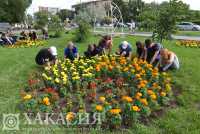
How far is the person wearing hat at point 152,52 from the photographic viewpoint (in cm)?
977

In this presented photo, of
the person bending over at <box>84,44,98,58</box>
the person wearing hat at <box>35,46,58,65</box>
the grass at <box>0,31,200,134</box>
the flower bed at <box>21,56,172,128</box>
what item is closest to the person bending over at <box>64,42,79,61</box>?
the person bending over at <box>84,44,98,58</box>

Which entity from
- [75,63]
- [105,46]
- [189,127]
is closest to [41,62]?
[75,63]

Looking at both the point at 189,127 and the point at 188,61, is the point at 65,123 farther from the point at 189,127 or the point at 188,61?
the point at 188,61

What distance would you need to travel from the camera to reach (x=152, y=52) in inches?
392

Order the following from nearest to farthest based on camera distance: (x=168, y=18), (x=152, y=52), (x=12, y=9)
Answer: (x=152, y=52) → (x=168, y=18) → (x=12, y=9)

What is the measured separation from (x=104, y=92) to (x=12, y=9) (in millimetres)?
51464

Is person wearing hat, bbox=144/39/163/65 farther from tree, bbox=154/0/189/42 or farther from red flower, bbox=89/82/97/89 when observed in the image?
red flower, bbox=89/82/97/89

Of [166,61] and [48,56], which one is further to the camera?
[48,56]

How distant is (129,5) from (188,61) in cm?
5461

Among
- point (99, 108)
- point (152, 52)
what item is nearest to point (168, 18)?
point (152, 52)

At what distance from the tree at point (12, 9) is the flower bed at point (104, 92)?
48791 millimetres

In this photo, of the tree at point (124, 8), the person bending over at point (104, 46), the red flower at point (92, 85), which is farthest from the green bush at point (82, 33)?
the tree at point (124, 8)

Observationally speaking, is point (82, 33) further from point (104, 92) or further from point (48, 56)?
point (104, 92)

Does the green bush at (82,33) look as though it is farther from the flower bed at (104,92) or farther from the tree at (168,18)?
the flower bed at (104,92)
